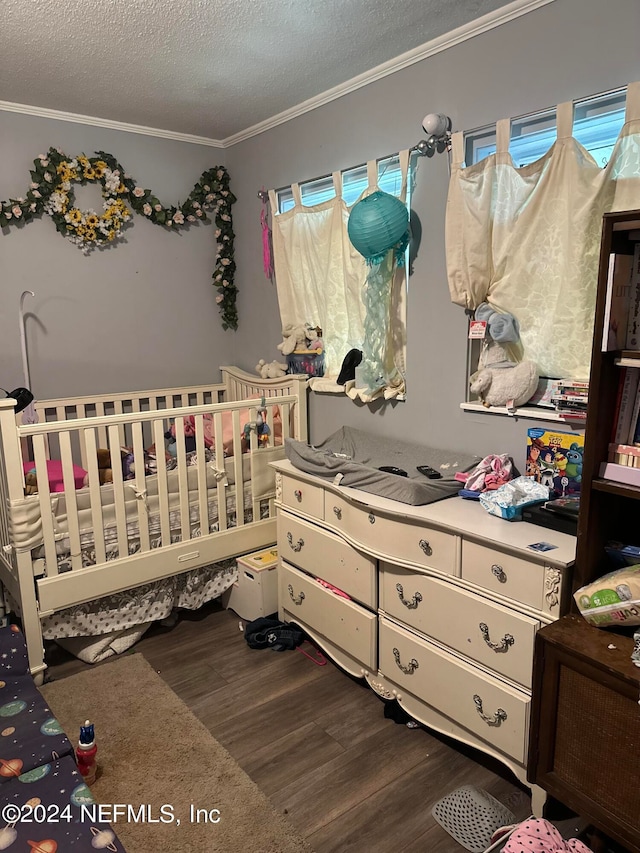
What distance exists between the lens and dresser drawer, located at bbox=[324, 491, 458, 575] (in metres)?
1.91

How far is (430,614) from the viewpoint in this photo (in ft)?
6.47

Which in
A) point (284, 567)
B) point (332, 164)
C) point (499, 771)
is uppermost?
point (332, 164)

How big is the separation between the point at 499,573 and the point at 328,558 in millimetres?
844

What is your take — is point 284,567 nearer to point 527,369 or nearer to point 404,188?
point 527,369

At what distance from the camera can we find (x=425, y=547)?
196 centimetres

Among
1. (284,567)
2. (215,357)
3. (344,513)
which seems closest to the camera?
(344,513)

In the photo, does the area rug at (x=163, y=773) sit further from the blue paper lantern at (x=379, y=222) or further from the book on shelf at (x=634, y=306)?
the blue paper lantern at (x=379, y=222)

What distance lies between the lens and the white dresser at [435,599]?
1.70 m

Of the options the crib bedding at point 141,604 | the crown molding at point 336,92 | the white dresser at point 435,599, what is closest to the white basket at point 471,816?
the white dresser at point 435,599

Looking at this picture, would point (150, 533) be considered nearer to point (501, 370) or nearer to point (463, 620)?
point (463, 620)

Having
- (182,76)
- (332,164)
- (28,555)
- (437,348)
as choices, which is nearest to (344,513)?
(437,348)

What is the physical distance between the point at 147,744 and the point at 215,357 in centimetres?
239

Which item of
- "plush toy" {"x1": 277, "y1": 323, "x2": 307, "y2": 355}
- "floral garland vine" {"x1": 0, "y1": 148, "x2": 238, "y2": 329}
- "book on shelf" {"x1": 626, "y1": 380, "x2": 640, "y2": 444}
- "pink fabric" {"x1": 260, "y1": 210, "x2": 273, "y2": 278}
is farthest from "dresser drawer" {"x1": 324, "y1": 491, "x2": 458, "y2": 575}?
"floral garland vine" {"x1": 0, "y1": 148, "x2": 238, "y2": 329}

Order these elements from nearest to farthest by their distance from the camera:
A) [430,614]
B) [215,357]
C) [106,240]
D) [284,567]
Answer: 1. [430,614]
2. [284,567]
3. [106,240]
4. [215,357]
